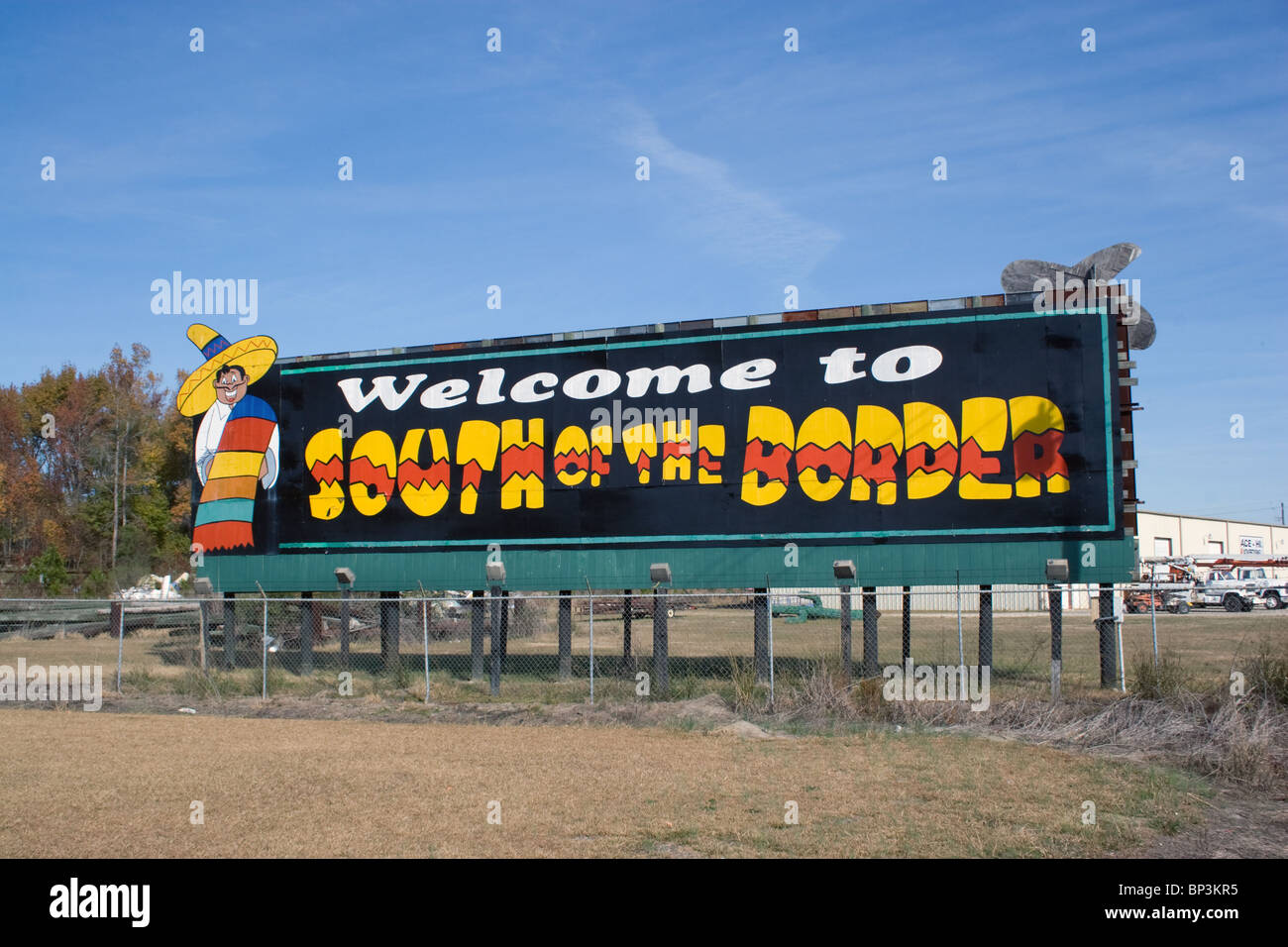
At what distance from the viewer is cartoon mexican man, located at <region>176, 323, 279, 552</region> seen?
Answer: 24.0 m

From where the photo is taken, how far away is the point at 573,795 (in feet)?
35.7

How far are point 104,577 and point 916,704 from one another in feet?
168

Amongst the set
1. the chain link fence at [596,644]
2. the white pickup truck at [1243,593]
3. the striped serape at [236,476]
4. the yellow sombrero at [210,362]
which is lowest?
the white pickup truck at [1243,593]

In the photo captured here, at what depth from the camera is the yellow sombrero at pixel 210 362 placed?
79.8ft

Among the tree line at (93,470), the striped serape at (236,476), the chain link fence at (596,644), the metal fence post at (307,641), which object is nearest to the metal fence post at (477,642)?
the chain link fence at (596,644)

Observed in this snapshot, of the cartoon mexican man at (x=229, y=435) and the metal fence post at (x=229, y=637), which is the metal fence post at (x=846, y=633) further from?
the metal fence post at (x=229, y=637)

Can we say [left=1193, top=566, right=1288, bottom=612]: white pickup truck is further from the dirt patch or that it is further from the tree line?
the tree line

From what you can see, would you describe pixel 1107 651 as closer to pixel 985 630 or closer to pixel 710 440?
pixel 985 630

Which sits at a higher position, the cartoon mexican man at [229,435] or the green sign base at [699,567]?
the cartoon mexican man at [229,435]

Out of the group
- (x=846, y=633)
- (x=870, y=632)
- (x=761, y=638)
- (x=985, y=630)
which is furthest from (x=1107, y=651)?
(x=761, y=638)

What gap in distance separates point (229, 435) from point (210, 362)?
6.13 ft

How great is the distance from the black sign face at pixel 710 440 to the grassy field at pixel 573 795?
233 inches

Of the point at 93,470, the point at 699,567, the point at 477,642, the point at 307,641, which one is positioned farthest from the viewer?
the point at 93,470
